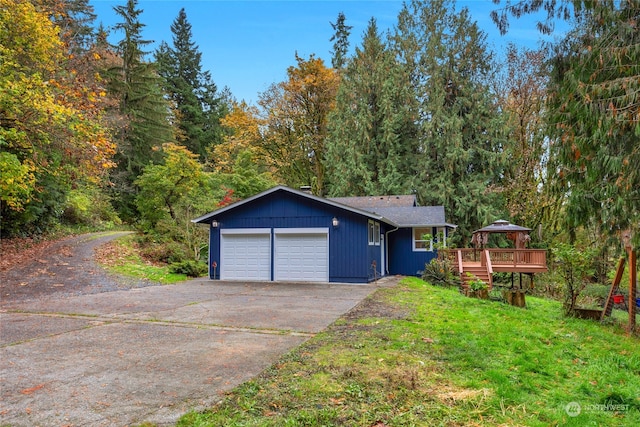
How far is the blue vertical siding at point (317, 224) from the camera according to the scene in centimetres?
1291

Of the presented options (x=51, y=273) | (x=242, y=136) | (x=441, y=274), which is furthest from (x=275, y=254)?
(x=242, y=136)

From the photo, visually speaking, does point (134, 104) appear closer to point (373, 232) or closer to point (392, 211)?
point (392, 211)

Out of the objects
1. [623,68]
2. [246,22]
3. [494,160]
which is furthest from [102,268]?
[494,160]

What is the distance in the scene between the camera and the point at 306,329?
19.3 ft

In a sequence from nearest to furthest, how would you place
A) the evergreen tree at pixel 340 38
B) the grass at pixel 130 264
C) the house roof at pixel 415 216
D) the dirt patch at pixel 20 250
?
the dirt patch at pixel 20 250
the grass at pixel 130 264
the house roof at pixel 415 216
the evergreen tree at pixel 340 38

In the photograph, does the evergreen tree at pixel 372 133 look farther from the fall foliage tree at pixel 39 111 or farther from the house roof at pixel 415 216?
the fall foliage tree at pixel 39 111

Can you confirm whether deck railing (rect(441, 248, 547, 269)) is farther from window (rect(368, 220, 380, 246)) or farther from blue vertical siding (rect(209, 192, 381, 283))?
blue vertical siding (rect(209, 192, 381, 283))

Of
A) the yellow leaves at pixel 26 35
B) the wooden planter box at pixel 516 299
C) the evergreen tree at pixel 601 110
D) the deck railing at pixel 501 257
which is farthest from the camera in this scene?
the deck railing at pixel 501 257

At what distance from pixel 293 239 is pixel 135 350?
29.8 ft

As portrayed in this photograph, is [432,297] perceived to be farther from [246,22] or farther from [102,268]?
[246,22]

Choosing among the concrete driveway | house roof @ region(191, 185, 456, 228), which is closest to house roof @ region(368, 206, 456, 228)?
house roof @ region(191, 185, 456, 228)

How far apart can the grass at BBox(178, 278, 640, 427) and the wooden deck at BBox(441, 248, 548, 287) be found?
702 cm

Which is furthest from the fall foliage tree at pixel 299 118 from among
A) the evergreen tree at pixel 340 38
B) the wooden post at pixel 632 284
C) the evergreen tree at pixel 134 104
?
the wooden post at pixel 632 284

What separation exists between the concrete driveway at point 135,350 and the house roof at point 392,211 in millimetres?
4815
